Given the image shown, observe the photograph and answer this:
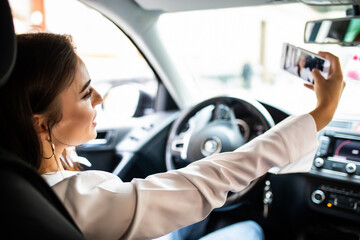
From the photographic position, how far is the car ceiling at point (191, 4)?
179cm

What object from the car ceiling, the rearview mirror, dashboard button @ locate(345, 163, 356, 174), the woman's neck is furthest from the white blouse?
the car ceiling

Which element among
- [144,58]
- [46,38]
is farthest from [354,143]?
[46,38]

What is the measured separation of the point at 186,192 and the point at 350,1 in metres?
1.07

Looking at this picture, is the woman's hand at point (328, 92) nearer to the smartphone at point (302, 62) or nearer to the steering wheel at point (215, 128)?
the smartphone at point (302, 62)

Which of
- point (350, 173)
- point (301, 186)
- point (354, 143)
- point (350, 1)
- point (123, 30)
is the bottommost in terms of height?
point (301, 186)

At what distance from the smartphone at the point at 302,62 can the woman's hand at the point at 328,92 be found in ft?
0.08

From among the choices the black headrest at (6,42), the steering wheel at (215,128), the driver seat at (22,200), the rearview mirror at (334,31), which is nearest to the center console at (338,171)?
the steering wheel at (215,128)

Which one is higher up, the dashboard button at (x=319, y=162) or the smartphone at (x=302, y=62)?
the smartphone at (x=302, y=62)

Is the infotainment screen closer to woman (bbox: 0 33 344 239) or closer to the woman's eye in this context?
woman (bbox: 0 33 344 239)

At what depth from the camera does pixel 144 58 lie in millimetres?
2463

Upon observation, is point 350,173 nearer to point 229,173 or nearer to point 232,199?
point 232,199

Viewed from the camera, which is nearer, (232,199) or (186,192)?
(186,192)

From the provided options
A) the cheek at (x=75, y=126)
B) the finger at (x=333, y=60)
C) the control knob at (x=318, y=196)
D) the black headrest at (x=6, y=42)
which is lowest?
the control knob at (x=318, y=196)

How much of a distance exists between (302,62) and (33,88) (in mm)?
889
